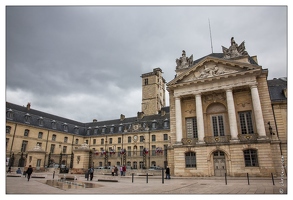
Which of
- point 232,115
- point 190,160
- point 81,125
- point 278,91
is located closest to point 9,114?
point 81,125

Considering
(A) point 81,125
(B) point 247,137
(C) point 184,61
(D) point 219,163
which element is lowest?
(D) point 219,163

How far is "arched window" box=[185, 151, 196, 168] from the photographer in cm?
2267

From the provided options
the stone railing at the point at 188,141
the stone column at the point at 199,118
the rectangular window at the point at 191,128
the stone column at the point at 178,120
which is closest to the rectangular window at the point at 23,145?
the stone column at the point at 178,120

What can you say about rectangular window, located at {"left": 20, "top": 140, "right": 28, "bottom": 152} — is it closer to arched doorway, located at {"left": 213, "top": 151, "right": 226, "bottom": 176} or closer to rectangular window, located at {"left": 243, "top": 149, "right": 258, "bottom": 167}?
arched doorway, located at {"left": 213, "top": 151, "right": 226, "bottom": 176}

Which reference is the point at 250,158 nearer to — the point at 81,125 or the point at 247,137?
the point at 247,137

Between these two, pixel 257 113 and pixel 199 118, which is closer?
pixel 257 113

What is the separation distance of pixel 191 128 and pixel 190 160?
13.3ft

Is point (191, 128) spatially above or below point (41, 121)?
below

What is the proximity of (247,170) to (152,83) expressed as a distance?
50.0 m

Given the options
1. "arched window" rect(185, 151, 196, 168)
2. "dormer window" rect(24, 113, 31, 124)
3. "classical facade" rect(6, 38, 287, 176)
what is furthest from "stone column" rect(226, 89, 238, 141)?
"dormer window" rect(24, 113, 31, 124)

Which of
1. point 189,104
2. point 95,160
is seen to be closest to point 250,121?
point 189,104

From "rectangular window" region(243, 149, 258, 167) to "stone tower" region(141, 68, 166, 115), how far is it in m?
43.0

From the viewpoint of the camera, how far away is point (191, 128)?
2514 cm

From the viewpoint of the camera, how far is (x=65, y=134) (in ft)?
167
